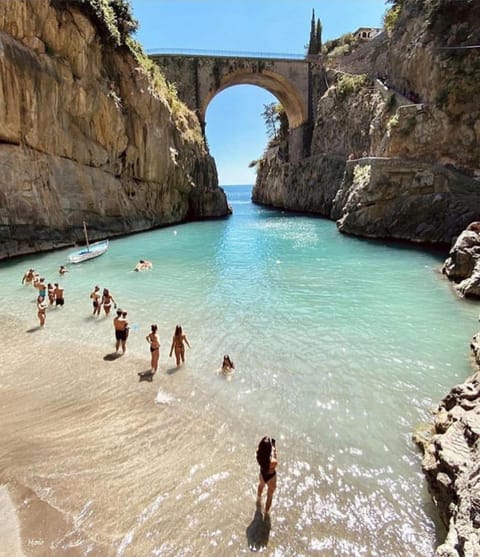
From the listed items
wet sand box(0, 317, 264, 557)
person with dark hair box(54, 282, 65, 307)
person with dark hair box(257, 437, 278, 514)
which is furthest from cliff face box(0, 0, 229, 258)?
person with dark hair box(257, 437, 278, 514)

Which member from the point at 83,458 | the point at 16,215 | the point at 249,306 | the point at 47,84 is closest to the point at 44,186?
the point at 16,215

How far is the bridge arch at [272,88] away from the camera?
44.8 metres

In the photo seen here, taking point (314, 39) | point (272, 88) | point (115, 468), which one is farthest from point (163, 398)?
point (314, 39)

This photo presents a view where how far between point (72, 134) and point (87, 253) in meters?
10.3

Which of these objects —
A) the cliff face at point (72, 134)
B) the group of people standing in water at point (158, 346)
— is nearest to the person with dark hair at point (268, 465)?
the group of people standing in water at point (158, 346)

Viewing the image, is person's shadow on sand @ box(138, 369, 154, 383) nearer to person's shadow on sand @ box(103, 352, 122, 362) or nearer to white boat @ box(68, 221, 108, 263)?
person's shadow on sand @ box(103, 352, 122, 362)

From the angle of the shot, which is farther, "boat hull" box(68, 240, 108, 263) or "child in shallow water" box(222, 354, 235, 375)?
"boat hull" box(68, 240, 108, 263)

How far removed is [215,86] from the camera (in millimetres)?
44344

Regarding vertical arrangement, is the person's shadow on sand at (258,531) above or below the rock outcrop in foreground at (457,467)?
below

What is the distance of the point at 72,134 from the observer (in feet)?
84.1

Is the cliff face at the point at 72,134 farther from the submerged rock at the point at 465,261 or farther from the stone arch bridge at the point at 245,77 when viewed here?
the submerged rock at the point at 465,261

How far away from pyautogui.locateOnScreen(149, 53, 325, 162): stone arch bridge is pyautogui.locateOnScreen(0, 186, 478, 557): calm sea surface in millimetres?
37326

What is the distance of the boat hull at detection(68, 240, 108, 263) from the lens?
20.6 meters

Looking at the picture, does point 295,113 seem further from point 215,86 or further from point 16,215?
point 16,215
